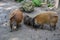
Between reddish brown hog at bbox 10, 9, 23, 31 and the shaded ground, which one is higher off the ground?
reddish brown hog at bbox 10, 9, 23, 31

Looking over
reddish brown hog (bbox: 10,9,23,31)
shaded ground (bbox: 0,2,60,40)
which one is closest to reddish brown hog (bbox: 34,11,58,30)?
shaded ground (bbox: 0,2,60,40)

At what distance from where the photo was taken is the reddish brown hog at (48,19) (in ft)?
22.8

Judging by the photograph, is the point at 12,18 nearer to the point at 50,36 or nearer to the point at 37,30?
the point at 37,30

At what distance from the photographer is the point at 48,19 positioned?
7012 mm

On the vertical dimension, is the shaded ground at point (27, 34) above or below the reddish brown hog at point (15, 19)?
below

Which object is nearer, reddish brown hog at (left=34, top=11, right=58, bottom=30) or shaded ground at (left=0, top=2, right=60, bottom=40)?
shaded ground at (left=0, top=2, right=60, bottom=40)

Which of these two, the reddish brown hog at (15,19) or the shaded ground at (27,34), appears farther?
the reddish brown hog at (15,19)

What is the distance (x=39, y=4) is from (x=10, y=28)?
481 centimetres

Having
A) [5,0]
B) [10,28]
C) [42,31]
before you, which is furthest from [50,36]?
[5,0]

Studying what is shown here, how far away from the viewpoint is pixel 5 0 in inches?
567

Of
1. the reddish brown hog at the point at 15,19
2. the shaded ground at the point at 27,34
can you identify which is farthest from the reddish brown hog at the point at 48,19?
the reddish brown hog at the point at 15,19

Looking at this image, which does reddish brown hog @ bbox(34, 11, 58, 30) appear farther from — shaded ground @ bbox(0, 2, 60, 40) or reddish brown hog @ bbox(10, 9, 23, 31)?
reddish brown hog @ bbox(10, 9, 23, 31)

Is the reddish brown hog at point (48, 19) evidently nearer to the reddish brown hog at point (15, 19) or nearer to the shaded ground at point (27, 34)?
the shaded ground at point (27, 34)

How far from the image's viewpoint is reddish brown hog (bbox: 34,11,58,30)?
6945 millimetres
